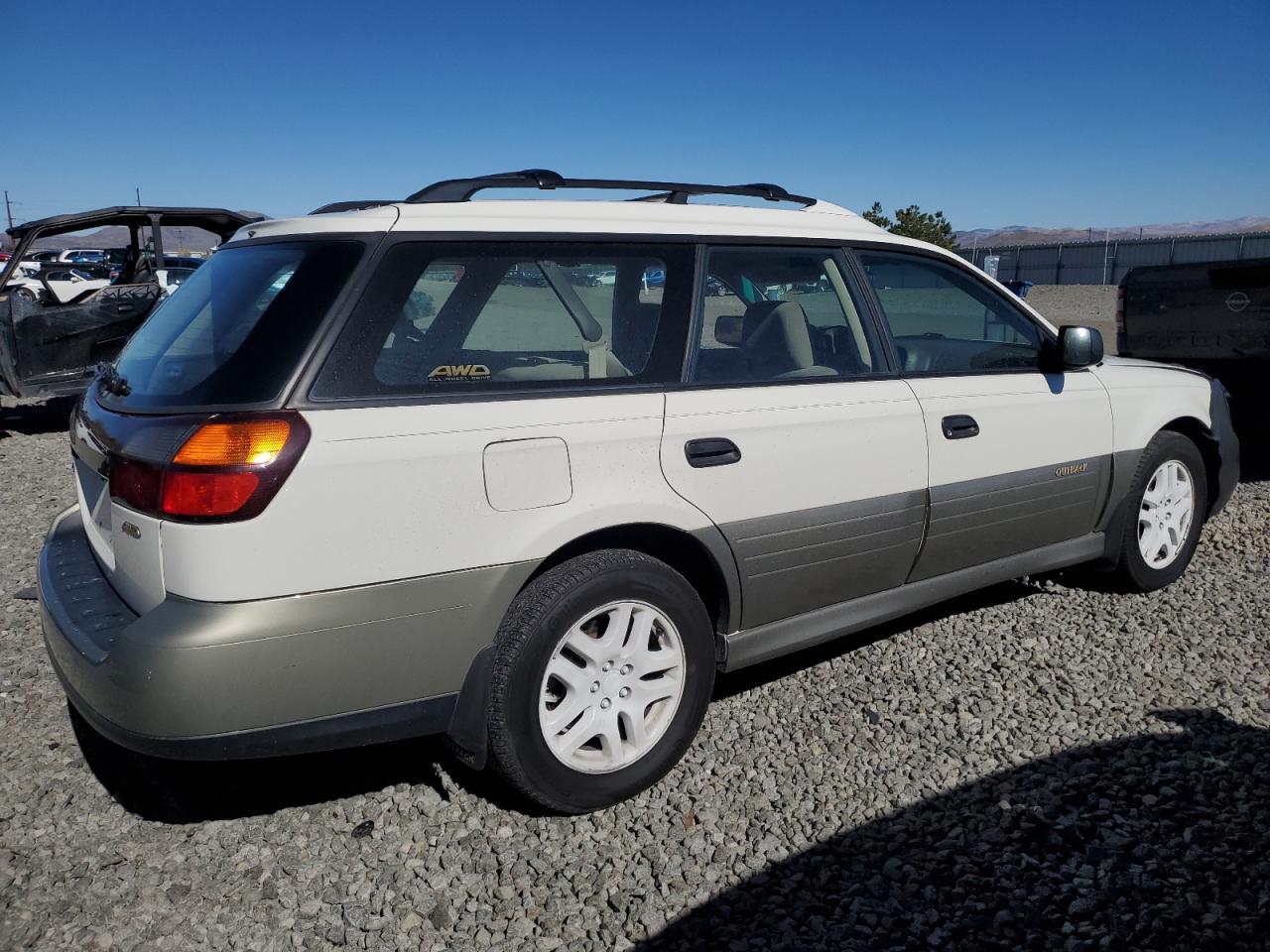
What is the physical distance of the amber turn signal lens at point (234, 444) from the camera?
231 cm

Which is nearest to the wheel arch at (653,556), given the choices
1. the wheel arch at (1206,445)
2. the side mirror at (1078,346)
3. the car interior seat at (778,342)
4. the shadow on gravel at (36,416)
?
the car interior seat at (778,342)

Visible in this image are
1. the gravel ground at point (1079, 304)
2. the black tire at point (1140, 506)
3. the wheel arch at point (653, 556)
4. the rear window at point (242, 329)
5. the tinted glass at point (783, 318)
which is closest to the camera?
the rear window at point (242, 329)

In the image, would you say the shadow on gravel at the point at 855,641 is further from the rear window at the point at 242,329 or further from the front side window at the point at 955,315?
the rear window at the point at 242,329

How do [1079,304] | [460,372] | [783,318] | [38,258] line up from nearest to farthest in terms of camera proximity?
[460,372] < [783,318] < [38,258] < [1079,304]

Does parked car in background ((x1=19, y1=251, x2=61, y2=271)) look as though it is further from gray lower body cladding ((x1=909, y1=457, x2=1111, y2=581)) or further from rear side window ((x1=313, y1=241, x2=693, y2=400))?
gray lower body cladding ((x1=909, y1=457, x2=1111, y2=581))

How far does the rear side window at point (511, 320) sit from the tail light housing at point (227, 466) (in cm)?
15

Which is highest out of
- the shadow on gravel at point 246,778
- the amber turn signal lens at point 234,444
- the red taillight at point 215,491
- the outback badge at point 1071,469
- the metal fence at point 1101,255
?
the metal fence at point 1101,255

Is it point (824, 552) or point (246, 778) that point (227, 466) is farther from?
point (824, 552)

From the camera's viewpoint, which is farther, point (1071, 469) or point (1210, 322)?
point (1210, 322)

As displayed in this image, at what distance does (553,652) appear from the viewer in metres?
2.76

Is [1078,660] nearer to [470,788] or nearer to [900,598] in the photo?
[900,598]

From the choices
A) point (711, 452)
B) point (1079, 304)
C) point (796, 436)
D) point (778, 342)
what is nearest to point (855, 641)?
point (796, 436)

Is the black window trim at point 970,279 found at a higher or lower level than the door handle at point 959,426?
higher

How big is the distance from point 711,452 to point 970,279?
66.6 inches
